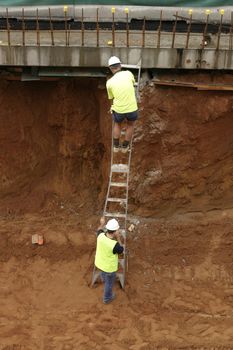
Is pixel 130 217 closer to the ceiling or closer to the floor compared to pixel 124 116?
closer to the floor

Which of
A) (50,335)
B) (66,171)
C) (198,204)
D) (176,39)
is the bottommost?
(50,335)

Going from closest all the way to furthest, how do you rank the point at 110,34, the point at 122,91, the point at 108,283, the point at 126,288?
the point at 122,91, the point at 108,283, the point at 126,288, the point at 110,34

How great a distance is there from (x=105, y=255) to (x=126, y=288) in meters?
1.34

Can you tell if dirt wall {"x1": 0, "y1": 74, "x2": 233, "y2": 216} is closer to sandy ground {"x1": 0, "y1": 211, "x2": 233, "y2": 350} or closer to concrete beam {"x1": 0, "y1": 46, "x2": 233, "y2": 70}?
concrete beam {"x1": 0, "y1": 46, "x2": 233, "y2": 70}

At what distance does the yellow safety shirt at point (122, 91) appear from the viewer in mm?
8578

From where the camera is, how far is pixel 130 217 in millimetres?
10992

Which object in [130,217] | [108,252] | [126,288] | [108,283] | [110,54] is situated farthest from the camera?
[130,217]

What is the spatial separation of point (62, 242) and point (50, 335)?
2283 millimetres

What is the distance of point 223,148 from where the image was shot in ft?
34.9

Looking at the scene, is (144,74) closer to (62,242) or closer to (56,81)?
(56,81)

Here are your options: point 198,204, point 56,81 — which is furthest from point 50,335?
point 56,81

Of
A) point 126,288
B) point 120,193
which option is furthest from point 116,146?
point 126,288

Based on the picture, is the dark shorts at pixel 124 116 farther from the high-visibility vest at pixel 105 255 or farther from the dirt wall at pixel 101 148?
the high-visibility vest at pixel 105 255

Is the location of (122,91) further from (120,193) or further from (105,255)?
(105,255)
